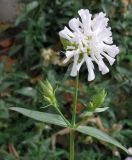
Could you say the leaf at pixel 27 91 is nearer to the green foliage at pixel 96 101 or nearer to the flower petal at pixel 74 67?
the green foliage at pixel 96 101

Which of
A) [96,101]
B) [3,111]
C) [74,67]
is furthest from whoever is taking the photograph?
[3,111]

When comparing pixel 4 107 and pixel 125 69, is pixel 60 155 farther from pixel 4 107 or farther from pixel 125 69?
Result: pixel 125 69

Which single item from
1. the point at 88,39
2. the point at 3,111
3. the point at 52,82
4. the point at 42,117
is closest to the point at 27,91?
the point at 3,111

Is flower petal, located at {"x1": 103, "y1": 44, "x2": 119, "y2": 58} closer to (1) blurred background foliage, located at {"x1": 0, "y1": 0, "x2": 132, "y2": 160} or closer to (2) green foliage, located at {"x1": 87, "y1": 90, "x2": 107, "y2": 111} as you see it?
(2) green foliage, located at {"x1": 87, "y1": 90, "x2": 107, "y2": 111}

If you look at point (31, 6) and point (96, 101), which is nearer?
point (96, 101)

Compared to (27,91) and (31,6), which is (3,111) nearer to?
(27,91)

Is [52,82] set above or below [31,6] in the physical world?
below

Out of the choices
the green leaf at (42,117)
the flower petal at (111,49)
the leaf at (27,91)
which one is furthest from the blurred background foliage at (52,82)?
the flower petal at (111,49)

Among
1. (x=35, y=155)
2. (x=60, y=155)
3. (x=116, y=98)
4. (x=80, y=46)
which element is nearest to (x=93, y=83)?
(x=116, y=98)
